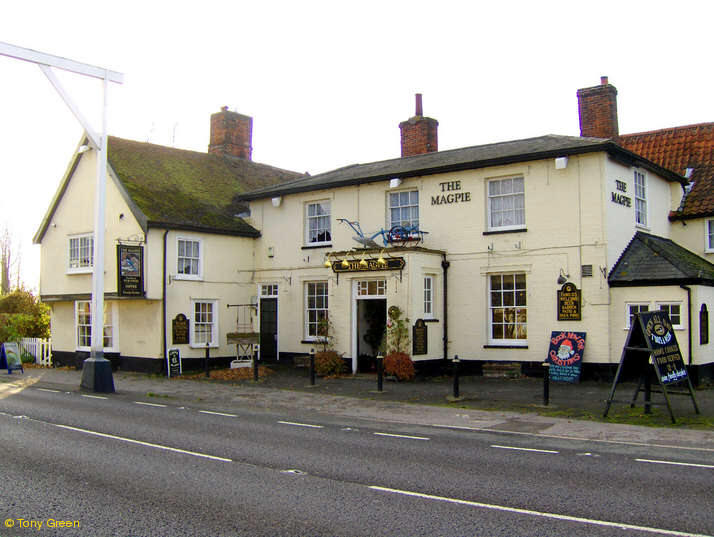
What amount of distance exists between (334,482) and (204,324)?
16689 millimetres

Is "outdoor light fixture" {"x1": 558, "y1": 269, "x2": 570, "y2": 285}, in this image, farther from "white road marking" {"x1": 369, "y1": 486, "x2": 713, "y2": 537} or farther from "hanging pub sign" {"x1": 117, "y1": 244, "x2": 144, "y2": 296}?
"white road marking" {"x1": 369, "y1": 486, "x2": 713, "y2": 537}

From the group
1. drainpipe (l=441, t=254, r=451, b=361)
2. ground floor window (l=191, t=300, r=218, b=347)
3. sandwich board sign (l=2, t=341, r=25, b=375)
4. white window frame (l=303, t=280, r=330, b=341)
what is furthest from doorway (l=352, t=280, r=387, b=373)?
sandwich board sign (l=2, t=341, r=25, b=375)

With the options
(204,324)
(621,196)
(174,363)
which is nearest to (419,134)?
(621,196)

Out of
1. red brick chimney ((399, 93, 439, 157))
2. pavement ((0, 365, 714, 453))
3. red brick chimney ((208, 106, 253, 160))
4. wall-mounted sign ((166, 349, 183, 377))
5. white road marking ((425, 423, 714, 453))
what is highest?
red brick chimney ((208, 106, 253, 160))

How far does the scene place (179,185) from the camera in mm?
25875

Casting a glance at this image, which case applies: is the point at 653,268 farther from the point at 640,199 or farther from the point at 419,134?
the point at 419,134

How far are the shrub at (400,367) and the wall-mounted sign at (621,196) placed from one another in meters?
7.21

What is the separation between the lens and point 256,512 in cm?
669

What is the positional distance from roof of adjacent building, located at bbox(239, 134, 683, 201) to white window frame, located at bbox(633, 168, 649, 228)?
326 millimetres

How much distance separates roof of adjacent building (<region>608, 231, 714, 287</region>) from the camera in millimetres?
17797

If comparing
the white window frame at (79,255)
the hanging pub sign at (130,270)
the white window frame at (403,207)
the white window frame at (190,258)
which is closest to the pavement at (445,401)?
the hanging pub sign at (130,270)

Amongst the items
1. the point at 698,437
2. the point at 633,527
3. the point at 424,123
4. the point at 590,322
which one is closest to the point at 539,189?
the point at 590,322

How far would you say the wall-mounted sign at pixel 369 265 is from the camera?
19938mm

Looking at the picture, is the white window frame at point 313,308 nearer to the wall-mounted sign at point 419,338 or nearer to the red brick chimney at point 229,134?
the wall-mounted sign at point 419,338
